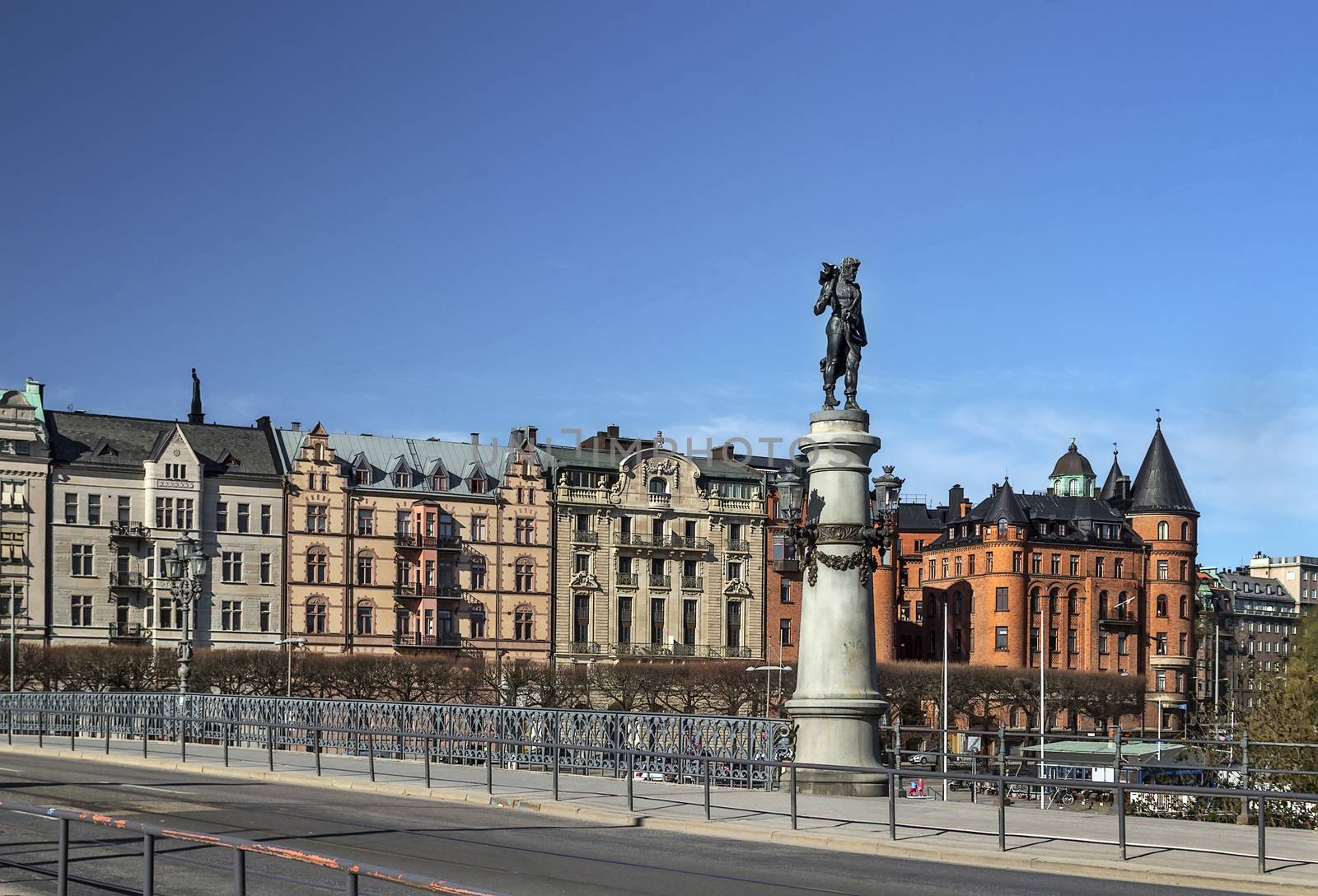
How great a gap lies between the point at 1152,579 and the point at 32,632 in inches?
3203

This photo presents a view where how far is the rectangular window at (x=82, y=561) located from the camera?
9181cm

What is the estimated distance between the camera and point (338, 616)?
98.9 metres

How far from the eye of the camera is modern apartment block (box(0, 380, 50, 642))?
89.3 m

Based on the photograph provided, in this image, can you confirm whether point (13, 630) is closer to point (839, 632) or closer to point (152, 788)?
point (152, 788)

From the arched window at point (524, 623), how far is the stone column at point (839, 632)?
3085 inches

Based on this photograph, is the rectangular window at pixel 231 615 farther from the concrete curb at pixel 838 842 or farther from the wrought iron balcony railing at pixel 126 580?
the concrete curb at pixel 838 842

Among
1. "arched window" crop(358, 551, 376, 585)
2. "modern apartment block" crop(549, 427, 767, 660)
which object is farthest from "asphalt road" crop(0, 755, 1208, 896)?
"modern apartment block" crop(549, 427, 767, 660)

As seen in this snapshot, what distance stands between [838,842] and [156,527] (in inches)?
3116

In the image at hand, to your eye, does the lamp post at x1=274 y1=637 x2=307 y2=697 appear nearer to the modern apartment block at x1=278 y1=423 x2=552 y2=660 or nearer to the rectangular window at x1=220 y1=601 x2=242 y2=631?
the modern apartment block at x1=278 y1=423 x2=552 y2=660

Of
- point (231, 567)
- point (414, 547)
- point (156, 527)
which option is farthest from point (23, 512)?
point (414, 547)

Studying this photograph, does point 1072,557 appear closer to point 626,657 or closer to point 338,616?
point 626,657

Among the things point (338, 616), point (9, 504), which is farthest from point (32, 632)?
point (338, 616)

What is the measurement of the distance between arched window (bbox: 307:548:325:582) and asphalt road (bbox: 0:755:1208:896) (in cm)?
7429

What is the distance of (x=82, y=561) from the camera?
91.9m
